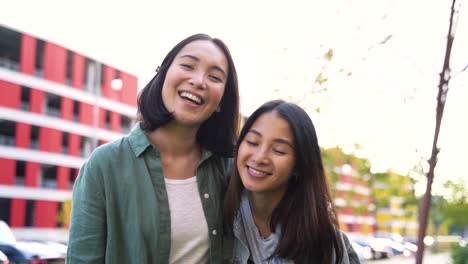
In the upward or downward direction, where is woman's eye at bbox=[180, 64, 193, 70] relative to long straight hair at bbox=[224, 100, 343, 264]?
upward

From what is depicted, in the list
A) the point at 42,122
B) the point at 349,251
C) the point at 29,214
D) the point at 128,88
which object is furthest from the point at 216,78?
the point at 128,88

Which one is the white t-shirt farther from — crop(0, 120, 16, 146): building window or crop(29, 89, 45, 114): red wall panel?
crop(29, 89, 45, 114): red wall panel

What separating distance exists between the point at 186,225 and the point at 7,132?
108 ft

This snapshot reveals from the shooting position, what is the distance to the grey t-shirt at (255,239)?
270 cm

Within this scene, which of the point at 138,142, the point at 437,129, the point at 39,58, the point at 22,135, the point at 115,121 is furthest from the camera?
the point at 115,121

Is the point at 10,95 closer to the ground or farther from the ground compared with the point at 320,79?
farther from the ground

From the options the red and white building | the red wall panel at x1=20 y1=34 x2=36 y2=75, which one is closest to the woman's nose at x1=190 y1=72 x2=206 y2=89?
the red and white building

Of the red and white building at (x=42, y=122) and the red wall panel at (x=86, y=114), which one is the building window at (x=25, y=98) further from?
the red wall panel at (x=86, y=114)

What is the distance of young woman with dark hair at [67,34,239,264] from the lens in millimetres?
2354

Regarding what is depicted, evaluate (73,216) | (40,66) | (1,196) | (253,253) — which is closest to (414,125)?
(253,253)

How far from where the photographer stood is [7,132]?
32812mm

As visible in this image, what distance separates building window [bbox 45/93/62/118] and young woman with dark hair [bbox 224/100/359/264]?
34.0 m

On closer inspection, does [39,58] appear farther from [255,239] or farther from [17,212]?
[255,239]

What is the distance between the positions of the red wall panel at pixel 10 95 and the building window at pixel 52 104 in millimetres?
2287
